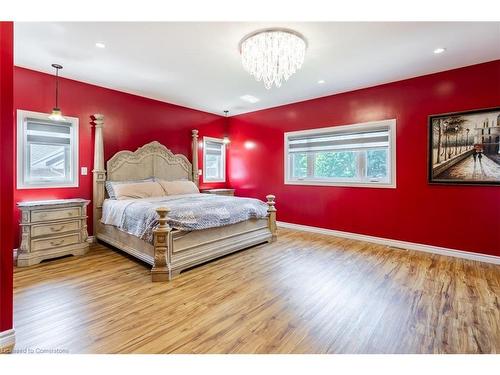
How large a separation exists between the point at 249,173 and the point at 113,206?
3141mm

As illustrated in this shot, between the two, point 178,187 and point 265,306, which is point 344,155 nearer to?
point 178,187

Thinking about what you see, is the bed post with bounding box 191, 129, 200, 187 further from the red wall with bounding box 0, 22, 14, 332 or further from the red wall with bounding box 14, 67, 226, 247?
the red wall with bounding box 0, 22, 14, 332

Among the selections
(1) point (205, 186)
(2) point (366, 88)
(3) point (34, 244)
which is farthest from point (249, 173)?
(3) point (34, 244)

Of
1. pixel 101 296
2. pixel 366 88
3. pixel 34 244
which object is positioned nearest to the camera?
pixel 101 296

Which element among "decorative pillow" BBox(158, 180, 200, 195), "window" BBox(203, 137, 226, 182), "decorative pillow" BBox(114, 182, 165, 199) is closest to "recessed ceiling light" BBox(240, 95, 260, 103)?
"window" BBox(203, 137, 226, 182)

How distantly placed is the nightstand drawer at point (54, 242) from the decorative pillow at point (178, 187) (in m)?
1.55

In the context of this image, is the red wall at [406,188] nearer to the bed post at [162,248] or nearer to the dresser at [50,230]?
the bed post at [162,248]

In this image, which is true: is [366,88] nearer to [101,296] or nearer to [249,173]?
[249,173]

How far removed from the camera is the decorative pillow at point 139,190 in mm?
3947

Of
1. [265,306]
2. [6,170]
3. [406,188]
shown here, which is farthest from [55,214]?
[406,188]

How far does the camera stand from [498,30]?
251 centimetres

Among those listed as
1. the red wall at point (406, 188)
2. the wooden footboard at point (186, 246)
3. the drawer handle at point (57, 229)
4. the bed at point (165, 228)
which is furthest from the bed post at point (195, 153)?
the drawer handle at point (57, 229)

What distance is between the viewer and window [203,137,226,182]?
5918 mm

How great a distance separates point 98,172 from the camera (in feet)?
13.2
